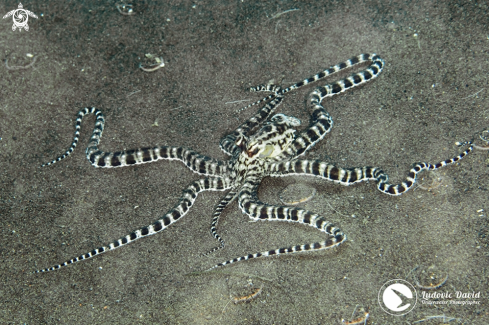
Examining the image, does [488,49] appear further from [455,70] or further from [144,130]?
[144,130]

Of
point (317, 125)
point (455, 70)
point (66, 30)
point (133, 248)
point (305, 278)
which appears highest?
point (66, 30)

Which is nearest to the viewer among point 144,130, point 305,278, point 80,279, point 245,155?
point 305,278

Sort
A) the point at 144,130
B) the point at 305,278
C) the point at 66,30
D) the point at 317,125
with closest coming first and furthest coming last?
the point at 305,278 → the point at 317,125 → the point at 144,130 → the point at 66,30

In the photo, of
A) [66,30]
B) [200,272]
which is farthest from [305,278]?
[66,30]
